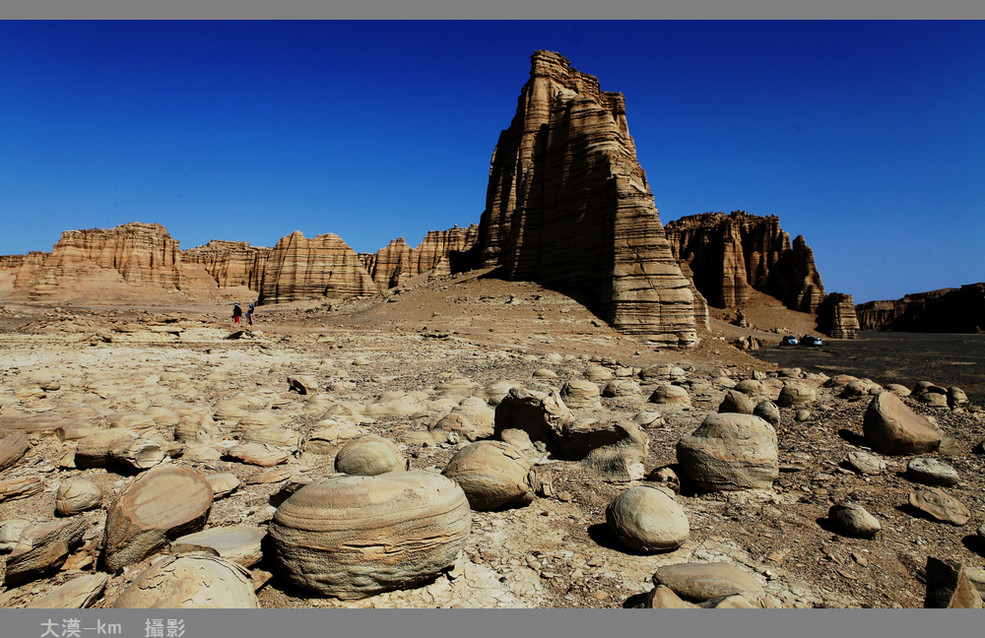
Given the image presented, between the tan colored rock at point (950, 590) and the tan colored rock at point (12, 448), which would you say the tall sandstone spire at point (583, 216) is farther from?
the tan colored rock at point (12, 448)

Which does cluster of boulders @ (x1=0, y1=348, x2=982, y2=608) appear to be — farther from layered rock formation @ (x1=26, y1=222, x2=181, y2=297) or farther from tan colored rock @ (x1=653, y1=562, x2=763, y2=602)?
layered rock formation @ (x1=26, y1=222, x2=181, y2=297)

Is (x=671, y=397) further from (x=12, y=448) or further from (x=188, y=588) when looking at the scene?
(x=12, y=448)

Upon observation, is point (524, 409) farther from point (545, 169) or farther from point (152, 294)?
point (152, 294)

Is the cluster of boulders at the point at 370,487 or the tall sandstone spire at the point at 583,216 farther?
the tall sandstone spire at the point at 583,216

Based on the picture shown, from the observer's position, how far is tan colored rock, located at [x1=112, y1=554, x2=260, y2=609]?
6.98 ft

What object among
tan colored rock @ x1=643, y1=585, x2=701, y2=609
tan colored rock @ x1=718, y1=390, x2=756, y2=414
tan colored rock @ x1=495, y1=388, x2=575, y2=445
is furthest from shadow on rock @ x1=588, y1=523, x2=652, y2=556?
tan colored rock @ x1=718, y1=390, x2=756, y2=414

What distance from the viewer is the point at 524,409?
5.45 metres

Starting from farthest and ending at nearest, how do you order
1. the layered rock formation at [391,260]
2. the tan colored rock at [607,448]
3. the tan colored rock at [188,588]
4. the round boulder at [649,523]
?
1. the layered rock formation at [391,260]
2. the tan colored rock at [607,448]
3. the round boulder at [649,523]
4. the tan colored rock at [188,588]

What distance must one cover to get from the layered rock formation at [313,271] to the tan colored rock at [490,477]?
4966 cm

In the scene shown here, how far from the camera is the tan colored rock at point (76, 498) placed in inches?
133

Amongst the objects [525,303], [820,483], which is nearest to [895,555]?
[820,483]

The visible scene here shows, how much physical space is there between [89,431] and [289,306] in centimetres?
4786

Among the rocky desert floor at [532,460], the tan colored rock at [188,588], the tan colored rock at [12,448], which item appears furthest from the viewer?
the tan colored rock at [12,448]

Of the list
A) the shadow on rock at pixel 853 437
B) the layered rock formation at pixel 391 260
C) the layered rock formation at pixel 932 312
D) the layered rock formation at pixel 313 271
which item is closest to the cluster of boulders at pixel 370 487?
the shadow on rock at pixel 853 437
